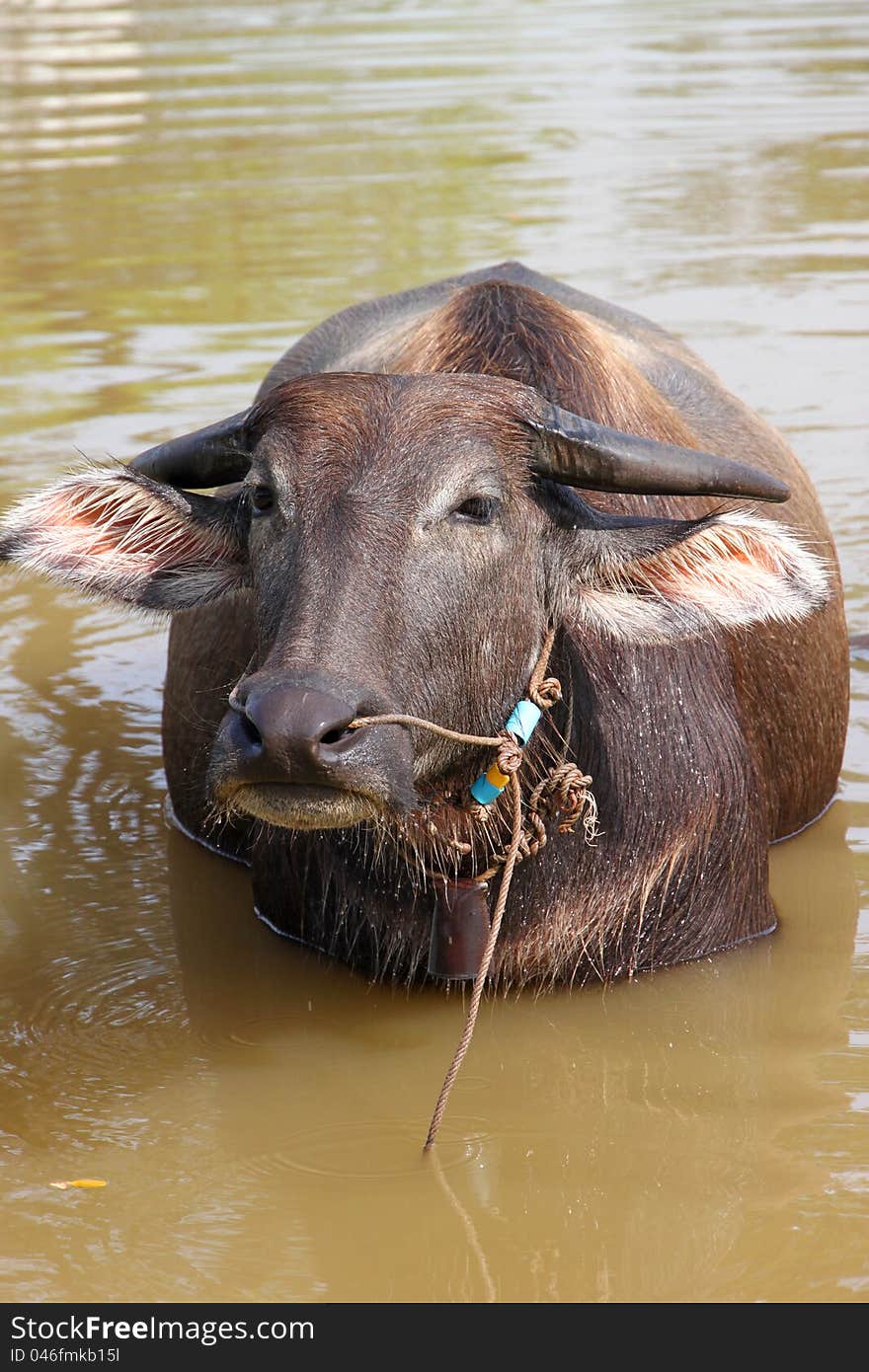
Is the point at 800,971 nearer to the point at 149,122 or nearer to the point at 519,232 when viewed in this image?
the point at 519,232

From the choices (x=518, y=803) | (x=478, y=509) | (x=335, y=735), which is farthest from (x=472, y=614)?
(x=335, y=735)

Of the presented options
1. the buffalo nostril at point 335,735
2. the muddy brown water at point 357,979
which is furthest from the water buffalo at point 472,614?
the muddy brown water at point 357,979

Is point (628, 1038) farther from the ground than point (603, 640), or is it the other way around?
point (603, 640)

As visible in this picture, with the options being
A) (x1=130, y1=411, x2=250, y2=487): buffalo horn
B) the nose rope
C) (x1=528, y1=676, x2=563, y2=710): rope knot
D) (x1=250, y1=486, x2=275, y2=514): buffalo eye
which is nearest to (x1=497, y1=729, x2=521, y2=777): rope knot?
the nose rope

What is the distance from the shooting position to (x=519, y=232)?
1257 centimetres

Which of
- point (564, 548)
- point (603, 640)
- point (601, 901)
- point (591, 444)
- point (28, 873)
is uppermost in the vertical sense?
point (591, 444)

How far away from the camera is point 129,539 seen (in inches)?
173

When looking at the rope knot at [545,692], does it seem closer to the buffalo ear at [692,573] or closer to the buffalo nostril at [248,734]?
the buffalo ear at [692,573]

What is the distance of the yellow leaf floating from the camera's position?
3.89 m

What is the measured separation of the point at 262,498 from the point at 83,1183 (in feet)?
4.81

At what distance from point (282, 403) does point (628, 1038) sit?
5.39 ft

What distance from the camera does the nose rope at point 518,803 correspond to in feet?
13.0

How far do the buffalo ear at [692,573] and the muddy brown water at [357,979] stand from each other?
0.97m
